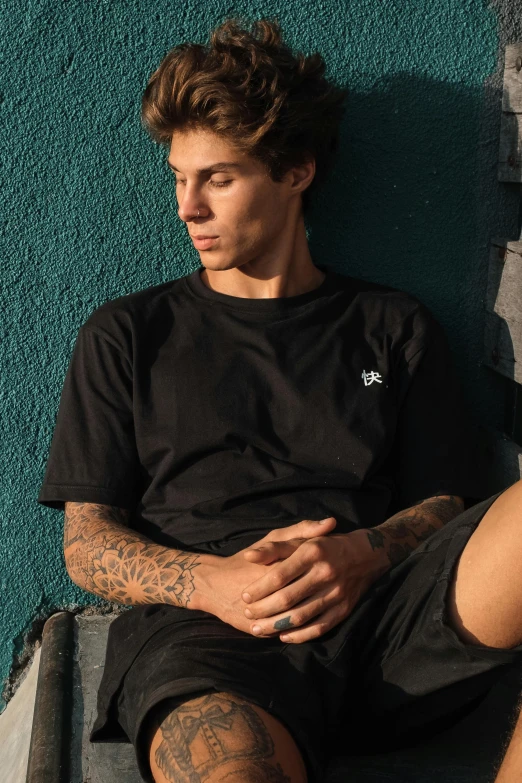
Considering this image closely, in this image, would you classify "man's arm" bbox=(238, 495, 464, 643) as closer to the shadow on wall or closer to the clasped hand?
the clasped hand

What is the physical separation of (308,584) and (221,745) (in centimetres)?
38

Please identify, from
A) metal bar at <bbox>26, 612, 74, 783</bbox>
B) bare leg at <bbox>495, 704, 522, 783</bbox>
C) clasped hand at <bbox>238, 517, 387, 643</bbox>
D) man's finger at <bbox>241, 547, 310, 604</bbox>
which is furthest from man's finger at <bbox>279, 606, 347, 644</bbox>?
metal bar at <bbox>26, 612, 74, 783</bbox>

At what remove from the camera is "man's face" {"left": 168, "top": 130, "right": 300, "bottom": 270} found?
2189mm

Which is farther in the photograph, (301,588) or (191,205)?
(191,205)

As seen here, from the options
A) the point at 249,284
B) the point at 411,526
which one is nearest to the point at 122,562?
the point at 411,526

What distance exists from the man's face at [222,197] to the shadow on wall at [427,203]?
1.25ft

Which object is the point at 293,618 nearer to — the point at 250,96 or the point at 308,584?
the point at 308,584

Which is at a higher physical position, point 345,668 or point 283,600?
point 283,600

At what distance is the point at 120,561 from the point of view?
6.61 feet

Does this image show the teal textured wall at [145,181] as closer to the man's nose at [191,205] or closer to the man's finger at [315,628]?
the man's nose at [191,205]

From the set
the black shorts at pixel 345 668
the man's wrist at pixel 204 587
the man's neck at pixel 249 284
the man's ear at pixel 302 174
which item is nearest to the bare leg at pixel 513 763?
the black shorts at pixel 345 668

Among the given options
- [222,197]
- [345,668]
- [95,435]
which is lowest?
[345,668]

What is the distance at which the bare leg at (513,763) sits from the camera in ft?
4.86

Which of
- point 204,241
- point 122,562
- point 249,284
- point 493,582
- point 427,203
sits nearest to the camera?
point 493,582
